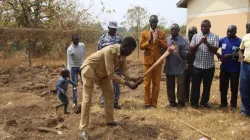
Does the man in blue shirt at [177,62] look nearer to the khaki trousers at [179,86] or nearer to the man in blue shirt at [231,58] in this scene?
the khaki trousers at [179,86]

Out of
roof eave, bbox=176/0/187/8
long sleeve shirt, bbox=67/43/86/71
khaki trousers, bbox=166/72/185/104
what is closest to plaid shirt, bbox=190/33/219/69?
khaki trousers, bbox=166/72/185/104

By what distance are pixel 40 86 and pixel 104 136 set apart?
18.5ft

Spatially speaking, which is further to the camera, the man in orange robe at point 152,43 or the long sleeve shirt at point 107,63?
the man in orange robe at point 152,43

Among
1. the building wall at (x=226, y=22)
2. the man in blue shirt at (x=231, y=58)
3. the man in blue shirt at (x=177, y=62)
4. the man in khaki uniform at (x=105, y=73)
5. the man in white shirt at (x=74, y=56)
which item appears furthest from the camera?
the building wall at (x=226, y=22)

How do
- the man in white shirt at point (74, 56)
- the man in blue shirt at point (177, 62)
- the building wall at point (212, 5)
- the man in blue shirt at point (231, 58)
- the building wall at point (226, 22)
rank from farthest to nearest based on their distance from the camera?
1. the building wall at point (212, 5)
2. the building wall at point (226, 22)
3. the man in white shirt at point (74, 56)
4. the man in blue shirt at point (177, 62)
5. the man in blue shirt at point (231, 58)

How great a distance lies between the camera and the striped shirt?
6367 millimetres

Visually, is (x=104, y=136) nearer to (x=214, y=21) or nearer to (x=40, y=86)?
(x=40, y=86)

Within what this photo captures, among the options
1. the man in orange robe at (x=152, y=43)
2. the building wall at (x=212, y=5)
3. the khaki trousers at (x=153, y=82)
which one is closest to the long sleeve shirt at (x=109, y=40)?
the man in orange robe at (x=152, y=43)

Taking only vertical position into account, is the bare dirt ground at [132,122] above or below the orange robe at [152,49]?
below

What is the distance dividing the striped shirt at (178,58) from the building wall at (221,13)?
7.51 meters

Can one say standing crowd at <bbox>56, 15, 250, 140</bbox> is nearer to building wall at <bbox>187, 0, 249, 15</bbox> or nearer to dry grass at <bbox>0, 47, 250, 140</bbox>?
dry grass at <bbox>0, 47, 250, 140</bbox>

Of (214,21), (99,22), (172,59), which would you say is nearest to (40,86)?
(172,59)

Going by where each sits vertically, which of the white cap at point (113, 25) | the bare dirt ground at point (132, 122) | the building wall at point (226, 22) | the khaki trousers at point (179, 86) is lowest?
the bare dirt ground at point (132, 122)

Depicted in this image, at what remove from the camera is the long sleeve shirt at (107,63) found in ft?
15.1
